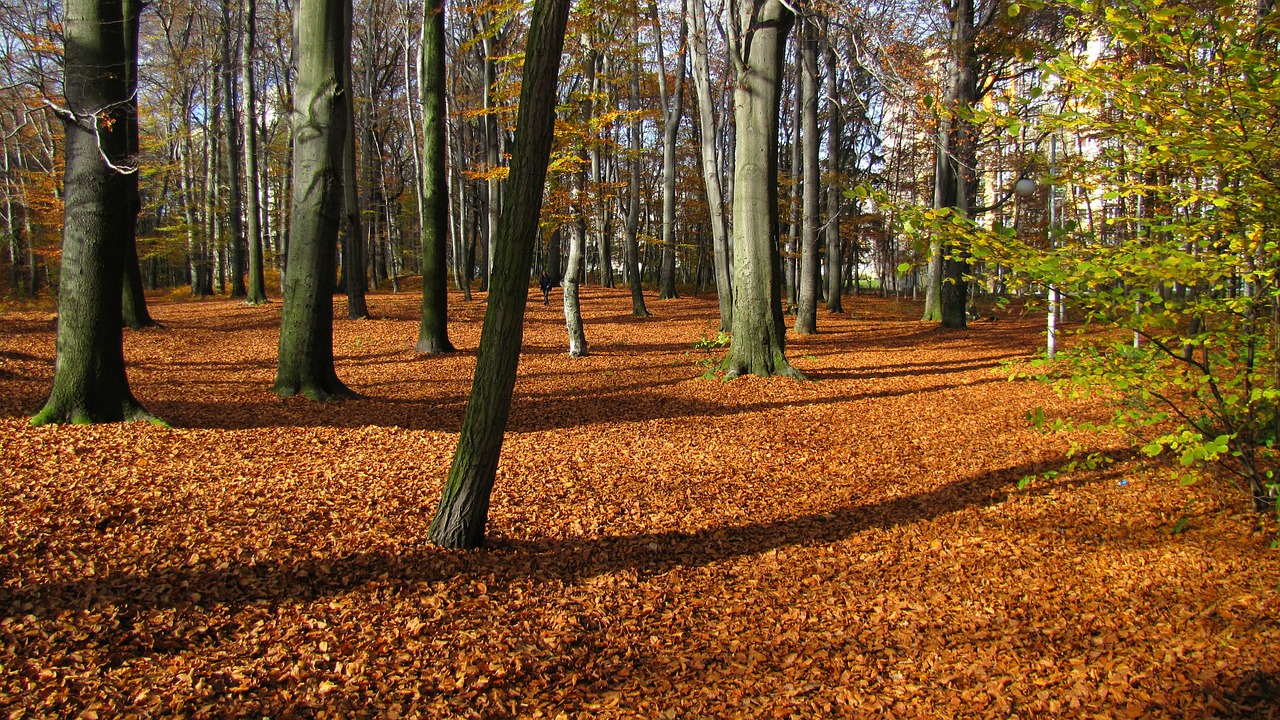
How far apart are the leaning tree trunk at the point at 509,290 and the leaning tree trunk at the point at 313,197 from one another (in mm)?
4666

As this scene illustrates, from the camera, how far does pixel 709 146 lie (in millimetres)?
14164

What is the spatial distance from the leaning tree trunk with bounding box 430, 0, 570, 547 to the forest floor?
348 millimetres

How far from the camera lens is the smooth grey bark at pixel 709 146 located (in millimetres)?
13148

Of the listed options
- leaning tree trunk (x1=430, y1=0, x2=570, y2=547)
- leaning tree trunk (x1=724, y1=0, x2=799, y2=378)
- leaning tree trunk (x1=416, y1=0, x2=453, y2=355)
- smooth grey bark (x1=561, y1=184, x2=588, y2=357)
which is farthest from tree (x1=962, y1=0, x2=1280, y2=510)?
leaning tree trunk (x1=416, y1=0, x2=453, y2=355)

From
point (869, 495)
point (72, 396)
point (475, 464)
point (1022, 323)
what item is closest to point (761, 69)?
point (869, 495)

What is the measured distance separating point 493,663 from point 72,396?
486 cm

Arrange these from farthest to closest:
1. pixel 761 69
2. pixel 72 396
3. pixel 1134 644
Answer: pixel 761 69
pixel 72 396
pixel 1134 644

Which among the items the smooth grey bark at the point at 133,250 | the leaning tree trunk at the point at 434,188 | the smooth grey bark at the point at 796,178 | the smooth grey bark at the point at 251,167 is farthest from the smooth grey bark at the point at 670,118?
the smooth grey bark at the point at 251,167

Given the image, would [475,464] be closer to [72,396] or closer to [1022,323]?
[72,396]

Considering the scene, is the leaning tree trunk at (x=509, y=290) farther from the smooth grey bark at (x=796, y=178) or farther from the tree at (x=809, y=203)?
the smooth grey bark at (x=796, y=178)

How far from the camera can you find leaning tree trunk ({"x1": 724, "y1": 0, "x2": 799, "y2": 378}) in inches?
404

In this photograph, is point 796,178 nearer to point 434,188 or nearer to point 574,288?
point 574,288

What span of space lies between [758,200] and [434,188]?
5350mm

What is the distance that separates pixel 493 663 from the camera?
3.13 m
